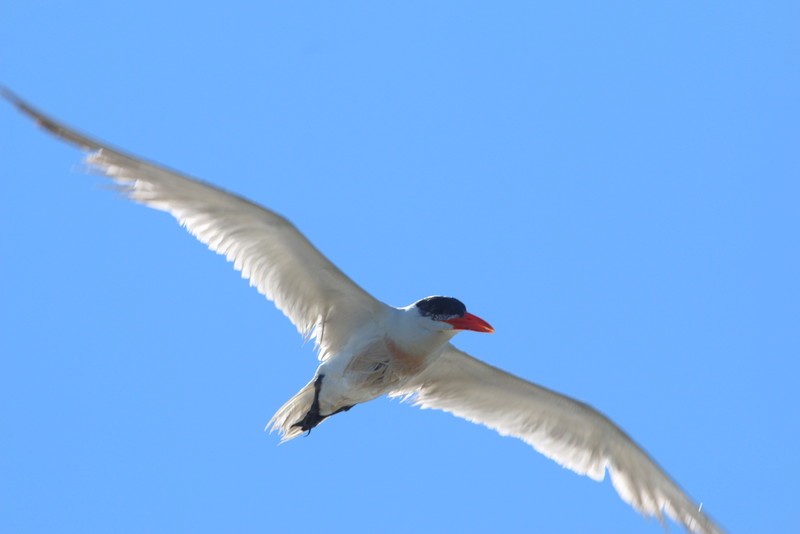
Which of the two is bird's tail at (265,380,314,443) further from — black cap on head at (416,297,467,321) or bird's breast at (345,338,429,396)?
black cap on head at (416,297,467,321)

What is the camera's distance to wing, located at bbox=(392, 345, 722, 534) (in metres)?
10.4

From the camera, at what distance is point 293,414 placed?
372 inches

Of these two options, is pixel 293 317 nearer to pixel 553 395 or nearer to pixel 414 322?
pixel 414 322

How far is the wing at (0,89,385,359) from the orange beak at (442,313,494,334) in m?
0.74

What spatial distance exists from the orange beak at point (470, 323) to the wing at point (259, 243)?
0.74m

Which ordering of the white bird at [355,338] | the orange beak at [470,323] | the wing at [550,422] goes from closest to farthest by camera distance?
the white bird at [355,338], the orange beak at [470,323], the wing at [550,422]

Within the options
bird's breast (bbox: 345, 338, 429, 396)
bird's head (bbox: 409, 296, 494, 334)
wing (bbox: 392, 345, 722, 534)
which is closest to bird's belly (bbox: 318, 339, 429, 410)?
bird's breast (bbox: 345, 338, 429, 396)

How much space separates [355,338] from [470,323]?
3.31 feet

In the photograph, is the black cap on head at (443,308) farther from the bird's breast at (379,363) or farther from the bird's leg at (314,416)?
the bird's leg at (314,416)

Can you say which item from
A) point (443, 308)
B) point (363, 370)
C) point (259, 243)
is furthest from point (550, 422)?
point (259, 243)

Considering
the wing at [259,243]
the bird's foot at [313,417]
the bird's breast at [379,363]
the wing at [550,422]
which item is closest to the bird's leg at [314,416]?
the bird's foot at [313,417]

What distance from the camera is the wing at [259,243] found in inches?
342

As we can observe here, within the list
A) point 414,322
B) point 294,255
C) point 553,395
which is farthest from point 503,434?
point 294,255

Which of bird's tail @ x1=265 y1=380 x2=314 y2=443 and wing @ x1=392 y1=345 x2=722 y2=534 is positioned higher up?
wing @ x1=392 y1=345 x2=722 y2=534
